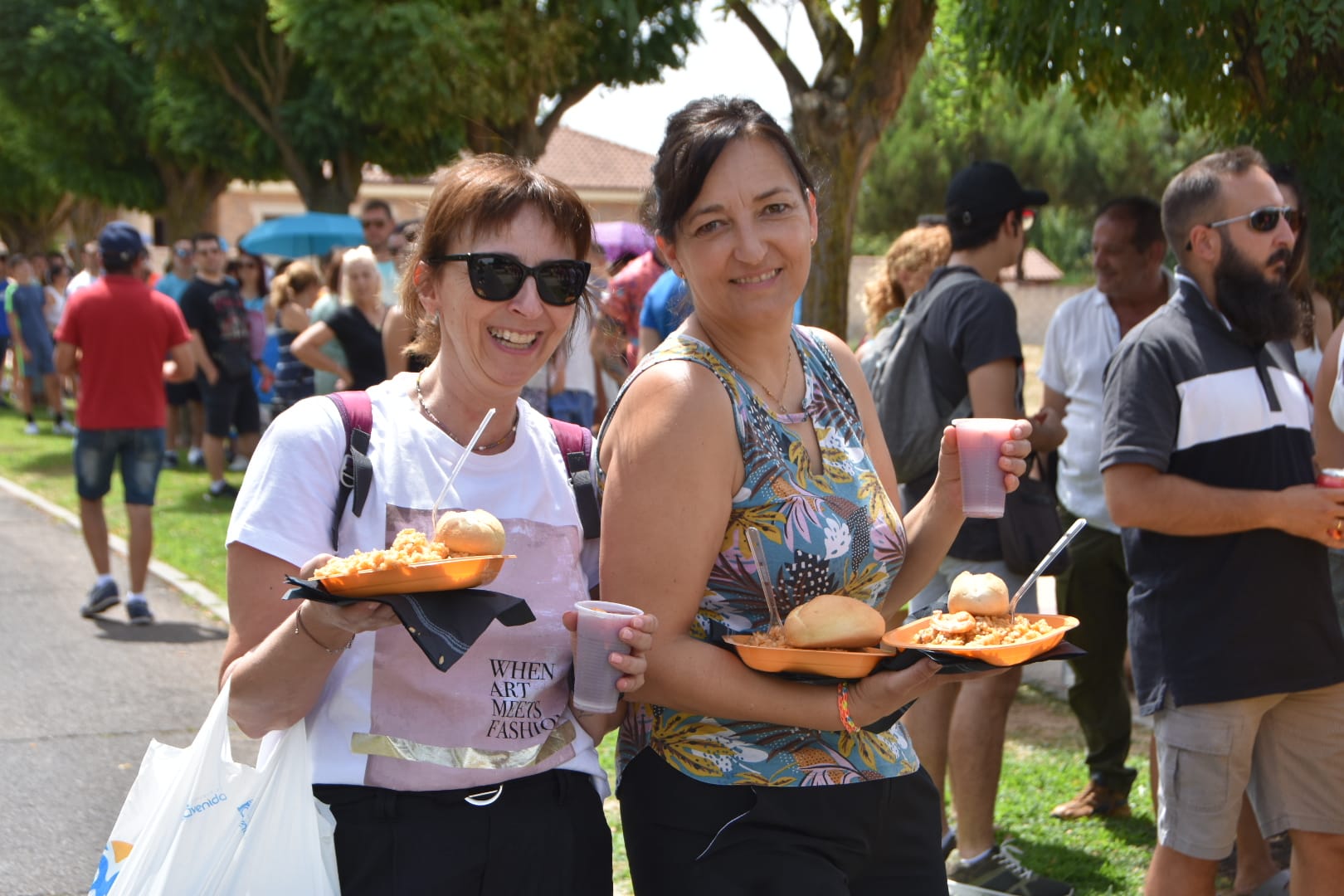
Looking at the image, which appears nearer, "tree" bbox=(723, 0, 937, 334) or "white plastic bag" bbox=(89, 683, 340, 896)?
"white plastic bag" bbox=(89, 683, 340, 896)

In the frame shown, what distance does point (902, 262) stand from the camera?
19.1 feet

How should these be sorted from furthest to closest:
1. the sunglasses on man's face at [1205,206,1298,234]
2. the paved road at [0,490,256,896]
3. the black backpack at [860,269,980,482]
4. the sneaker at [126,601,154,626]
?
the sneaker at [126,601,154,626] < the paved road at [0,490,256,896] < the black backpack at [860,269,980,482] < the sunglasses on man's face at [1205,206,1298,234]

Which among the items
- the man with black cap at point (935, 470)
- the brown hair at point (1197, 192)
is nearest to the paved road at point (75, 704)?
the man with black cap at point (935, 470)

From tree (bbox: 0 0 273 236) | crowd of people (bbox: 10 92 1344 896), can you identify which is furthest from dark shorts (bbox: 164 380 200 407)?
crowd of people (bbox: 10 92 1344 896)

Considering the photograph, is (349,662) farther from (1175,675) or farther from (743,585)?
(1175,675)

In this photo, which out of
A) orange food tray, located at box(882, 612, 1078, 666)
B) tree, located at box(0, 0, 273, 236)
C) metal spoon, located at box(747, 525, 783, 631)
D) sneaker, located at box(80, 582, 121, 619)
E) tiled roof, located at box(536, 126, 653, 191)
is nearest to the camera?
orange food tray, located at box(882, 612, 1078, 666)

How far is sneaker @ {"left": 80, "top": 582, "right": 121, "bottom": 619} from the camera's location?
27.9 ft

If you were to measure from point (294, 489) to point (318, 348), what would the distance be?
18.5ft

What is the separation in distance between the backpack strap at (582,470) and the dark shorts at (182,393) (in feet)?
42.3

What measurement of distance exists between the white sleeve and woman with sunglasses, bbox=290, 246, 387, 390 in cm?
532

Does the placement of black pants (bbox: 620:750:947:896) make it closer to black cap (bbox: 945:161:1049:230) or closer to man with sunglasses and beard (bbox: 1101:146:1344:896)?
man with sunglasses and beard (bbox: 1101:146:1344:896)

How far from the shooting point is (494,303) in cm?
239

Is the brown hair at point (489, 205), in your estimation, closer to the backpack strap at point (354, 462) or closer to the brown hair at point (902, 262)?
the backpack strap at point (354, 462)

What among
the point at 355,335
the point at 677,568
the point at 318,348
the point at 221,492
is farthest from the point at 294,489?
the point at 221,492
